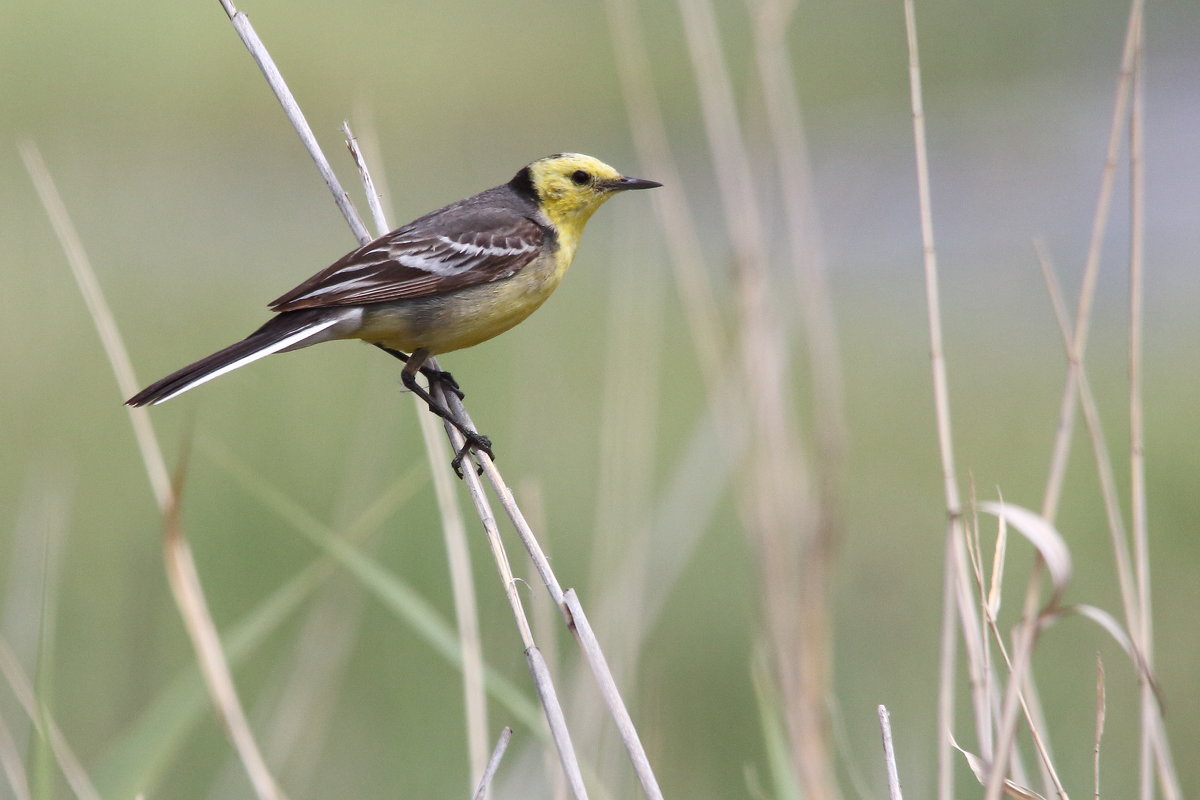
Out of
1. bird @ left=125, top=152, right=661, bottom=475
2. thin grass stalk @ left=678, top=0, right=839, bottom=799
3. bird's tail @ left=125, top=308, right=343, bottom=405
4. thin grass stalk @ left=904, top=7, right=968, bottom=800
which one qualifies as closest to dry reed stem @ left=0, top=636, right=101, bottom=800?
bird's tail @ left=125, top=308, right=343, bottom=405

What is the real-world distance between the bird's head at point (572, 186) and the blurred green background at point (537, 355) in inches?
14.1

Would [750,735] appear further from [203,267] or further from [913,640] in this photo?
[203,267]

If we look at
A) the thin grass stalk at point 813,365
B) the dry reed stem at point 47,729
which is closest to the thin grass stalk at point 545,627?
the thin grass stalk at point 813,365

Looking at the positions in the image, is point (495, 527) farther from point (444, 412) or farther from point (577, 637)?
point (444, 412)

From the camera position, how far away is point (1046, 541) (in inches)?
87.0

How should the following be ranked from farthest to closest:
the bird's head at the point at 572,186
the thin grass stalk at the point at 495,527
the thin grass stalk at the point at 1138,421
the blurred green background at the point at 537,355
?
the blurred green background at the point at 537,355
the bird's head at the point at 572,186
the thin grass stalk at the point at 1138,421
the thin grass stalk at the point at 495,527

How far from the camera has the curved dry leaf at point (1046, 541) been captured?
7.06 feet

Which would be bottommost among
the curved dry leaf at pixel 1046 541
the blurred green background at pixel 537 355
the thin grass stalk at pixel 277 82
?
the blurred green background at pixel 537 355

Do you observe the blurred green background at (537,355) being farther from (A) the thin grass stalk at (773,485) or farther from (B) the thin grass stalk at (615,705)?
(B) the thin grass stalk at (615,705)

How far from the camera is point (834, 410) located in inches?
126

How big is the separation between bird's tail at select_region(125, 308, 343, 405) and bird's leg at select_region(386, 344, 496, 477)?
0.91ft

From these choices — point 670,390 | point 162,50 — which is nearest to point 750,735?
point 670,390

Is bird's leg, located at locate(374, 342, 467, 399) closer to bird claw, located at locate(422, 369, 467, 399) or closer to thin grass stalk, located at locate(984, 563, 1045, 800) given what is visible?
bird claw, located at locate(422, 369, 467, 399)

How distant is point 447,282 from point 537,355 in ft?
14.2
